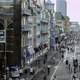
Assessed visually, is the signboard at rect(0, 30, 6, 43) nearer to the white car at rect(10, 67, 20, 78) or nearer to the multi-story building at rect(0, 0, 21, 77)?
the multi-story building at rect(0, 0, 21, 77)

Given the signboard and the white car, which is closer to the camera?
the white car

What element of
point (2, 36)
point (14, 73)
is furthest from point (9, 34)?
point (14, 73)

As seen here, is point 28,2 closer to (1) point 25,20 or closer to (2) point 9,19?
(1) point 25,20

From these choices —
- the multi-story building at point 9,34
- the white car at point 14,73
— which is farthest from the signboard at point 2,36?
the white car at point 14,73

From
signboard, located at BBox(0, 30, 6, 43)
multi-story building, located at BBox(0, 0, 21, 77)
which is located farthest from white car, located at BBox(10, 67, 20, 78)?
signboard, located at BBox(0, 30, 6, 43)

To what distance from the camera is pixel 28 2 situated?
89.2 meters

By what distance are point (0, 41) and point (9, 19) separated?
3.52 m

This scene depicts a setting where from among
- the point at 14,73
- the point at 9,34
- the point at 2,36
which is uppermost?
the point at 9,34

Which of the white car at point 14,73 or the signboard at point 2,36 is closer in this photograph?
the white car at point 14,73

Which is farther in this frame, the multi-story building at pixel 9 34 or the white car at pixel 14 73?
the multi-story building at pixel 9 34

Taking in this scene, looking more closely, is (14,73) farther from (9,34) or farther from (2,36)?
(9,34)

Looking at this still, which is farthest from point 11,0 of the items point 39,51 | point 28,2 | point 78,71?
point 39,51

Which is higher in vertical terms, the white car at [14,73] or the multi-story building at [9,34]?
the multi-story building at [9,34]

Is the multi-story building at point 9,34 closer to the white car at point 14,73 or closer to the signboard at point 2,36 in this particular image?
the signboard at point 2,36
